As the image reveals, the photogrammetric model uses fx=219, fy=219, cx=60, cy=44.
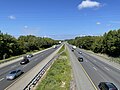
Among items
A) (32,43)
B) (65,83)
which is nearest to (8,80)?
(65,83)

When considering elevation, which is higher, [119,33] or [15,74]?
[119,33]

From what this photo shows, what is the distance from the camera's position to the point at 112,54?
9619 centimetres

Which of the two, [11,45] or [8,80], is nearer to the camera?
[8,80]

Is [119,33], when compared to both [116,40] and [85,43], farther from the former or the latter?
[85,43]

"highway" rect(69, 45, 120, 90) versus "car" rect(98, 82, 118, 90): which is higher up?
"car" rect(98, 82, 118, 90)

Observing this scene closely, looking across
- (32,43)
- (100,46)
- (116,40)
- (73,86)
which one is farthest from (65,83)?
(32,43)

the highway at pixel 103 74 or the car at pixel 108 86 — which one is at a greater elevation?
the car at pixel 108 86

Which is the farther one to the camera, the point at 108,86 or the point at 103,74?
the point at 103,74

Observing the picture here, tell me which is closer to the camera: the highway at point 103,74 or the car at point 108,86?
the car at point 108,86

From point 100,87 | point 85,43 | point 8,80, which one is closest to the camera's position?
point 100,87

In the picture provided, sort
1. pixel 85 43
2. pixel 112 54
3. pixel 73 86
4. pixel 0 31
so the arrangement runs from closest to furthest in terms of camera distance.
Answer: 1. pixel 73 86
2. pixel 0 31
3. pixel 112 54
4. pixel 85 43

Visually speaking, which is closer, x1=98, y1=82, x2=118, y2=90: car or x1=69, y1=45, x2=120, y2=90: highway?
x1=98, y1=82, x2=118, y2=90: car

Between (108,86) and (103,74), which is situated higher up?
(108,86)

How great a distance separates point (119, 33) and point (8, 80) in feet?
229
